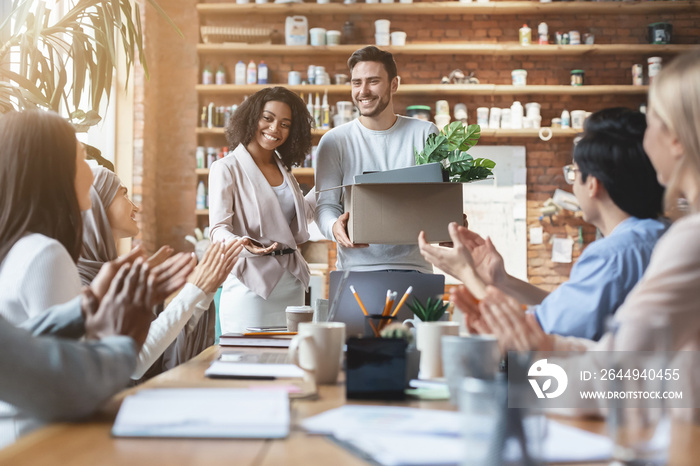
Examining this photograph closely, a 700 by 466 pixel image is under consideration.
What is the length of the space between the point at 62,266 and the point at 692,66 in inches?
41.3

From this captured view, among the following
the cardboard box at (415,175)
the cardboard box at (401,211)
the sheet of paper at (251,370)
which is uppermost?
the cardboard box at (415,175)

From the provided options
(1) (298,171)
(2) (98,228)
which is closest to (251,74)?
(1) (298,171)

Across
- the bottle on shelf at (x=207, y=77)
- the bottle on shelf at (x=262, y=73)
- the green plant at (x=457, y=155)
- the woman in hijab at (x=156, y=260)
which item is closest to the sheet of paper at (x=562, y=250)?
the bottle on shelf at (x=262, y=73)

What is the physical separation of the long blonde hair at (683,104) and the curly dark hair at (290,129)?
192 cm

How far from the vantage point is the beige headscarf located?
1936 millimetres

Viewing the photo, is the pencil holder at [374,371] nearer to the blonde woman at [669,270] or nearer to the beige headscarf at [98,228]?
the blonde woman at [669,270]

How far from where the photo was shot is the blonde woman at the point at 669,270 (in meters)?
0.87

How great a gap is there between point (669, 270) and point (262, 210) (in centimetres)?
191

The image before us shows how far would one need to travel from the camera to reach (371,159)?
99.6 inches

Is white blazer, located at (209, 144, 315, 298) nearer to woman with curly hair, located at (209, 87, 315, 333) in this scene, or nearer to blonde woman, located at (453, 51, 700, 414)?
woman with curly hair, located at (209, 87, 315, 333)

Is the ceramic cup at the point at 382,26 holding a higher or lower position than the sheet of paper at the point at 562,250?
higher

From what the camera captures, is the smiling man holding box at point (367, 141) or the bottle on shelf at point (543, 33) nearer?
the smiling man holding box at point (367, 141)

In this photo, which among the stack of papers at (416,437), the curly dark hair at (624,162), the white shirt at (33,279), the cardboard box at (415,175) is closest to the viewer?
the stack of papers at (416,437)

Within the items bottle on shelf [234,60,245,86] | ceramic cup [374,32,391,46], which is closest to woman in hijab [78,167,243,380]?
bottle on shelf [234,60,245,86]
